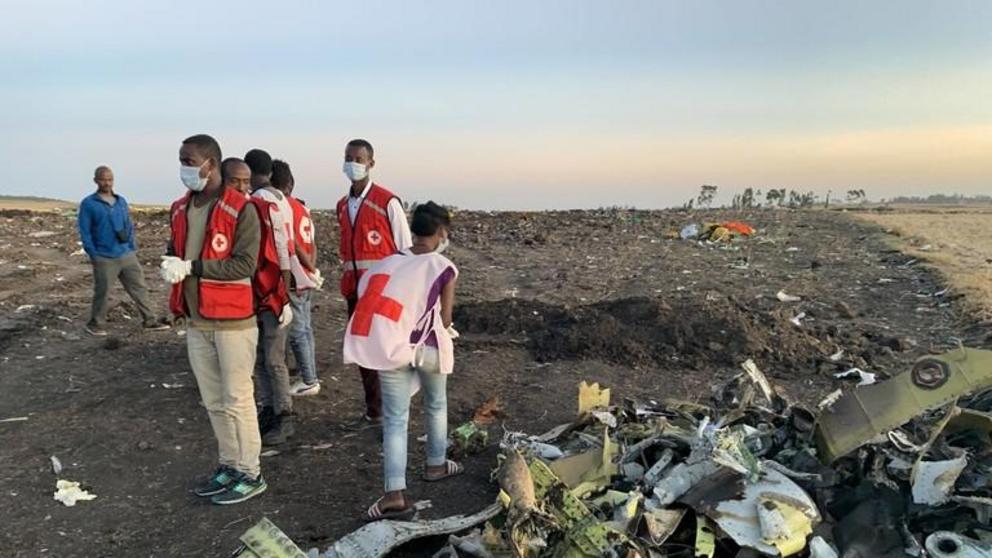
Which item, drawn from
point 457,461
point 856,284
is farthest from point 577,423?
point 856,284

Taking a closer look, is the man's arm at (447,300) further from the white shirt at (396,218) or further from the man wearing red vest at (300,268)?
the man wearing red vest at (300,268)

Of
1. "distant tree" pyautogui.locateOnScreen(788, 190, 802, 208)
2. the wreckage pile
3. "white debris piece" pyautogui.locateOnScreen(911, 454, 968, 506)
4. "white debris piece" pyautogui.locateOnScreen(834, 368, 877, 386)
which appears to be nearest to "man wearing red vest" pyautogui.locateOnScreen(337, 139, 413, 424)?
the wreckage pile

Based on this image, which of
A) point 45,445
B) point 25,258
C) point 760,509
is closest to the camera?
point 760,509

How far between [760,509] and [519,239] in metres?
15.4

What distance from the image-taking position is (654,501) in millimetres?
3578

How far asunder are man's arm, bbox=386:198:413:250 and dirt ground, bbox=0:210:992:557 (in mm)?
1421

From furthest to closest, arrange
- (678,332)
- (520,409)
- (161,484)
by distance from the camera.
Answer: (678,332), (520,409), (161,484)

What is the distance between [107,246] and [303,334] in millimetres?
4112

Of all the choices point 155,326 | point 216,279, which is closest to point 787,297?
point 155,326

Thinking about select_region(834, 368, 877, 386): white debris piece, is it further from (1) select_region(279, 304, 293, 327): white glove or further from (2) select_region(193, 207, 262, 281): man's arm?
(2) select_region(193, 207, 262, 281): man's arm

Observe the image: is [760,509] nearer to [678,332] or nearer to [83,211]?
[678,332]

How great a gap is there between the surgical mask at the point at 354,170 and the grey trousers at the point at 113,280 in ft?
16.0

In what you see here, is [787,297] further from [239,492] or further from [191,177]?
[191,177]

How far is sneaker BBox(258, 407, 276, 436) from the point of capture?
5355mm
